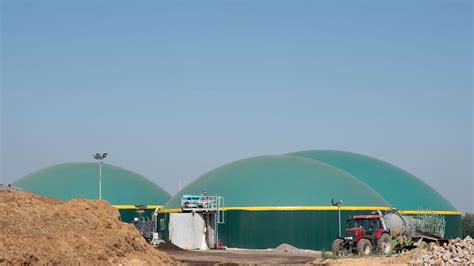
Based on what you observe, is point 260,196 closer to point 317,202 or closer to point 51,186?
point 317,202

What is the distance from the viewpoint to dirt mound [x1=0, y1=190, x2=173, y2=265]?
22.5m

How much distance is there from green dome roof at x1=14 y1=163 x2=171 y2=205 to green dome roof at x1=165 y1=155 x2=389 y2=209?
20259 mm

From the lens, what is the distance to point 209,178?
6631cm

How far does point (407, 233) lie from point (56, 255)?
97.1 feet

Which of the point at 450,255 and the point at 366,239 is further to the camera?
the point at 366,239

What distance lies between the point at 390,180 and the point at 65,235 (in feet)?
204

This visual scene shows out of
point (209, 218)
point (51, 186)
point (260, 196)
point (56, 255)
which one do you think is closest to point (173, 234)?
point (209, 218)

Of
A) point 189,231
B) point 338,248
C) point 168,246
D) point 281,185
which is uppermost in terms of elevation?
point 281,185

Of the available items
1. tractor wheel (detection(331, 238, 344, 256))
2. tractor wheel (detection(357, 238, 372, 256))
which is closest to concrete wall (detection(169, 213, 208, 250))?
tractor wheel (detection(331, 238, 344, 256))

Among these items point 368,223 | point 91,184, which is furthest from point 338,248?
point 91,184

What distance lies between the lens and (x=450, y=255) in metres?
34.5

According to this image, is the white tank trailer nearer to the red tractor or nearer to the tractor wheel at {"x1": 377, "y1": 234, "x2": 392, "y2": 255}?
the red tractor

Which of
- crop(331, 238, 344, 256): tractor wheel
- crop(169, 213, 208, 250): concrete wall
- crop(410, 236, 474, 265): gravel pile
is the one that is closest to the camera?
crop(410, 236, 474, 265): gravel pile

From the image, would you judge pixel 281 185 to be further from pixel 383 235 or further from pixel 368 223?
pixel 383 235
